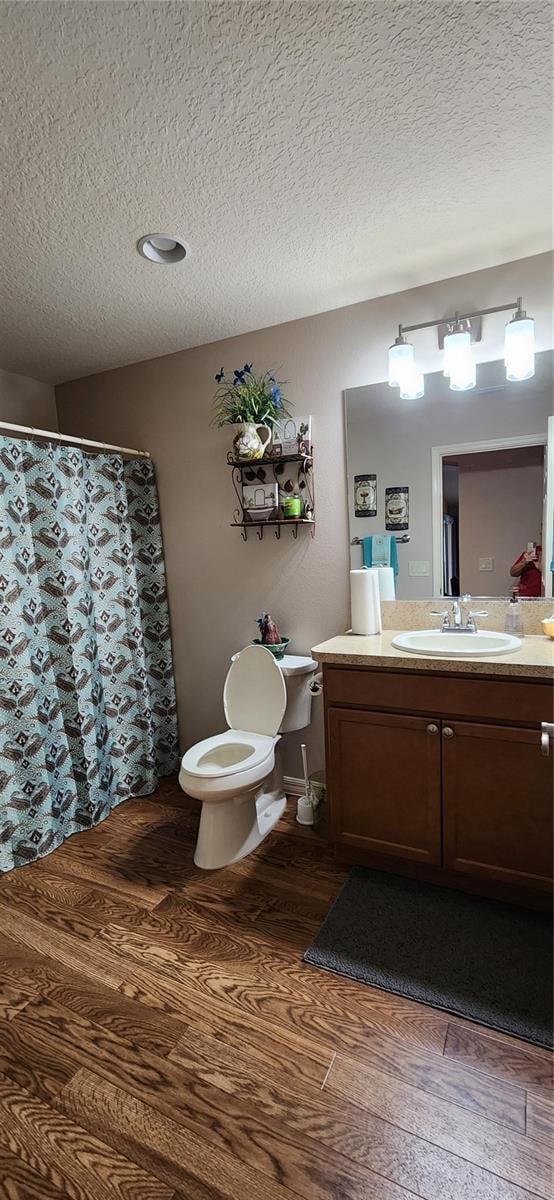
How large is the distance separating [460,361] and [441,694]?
1.28 metres

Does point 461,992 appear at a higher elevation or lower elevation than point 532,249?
lower

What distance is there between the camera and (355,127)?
1.27m

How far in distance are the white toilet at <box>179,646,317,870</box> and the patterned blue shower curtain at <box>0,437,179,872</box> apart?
1.92 feet

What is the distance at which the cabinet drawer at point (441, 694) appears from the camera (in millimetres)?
1544

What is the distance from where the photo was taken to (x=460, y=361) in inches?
75.4

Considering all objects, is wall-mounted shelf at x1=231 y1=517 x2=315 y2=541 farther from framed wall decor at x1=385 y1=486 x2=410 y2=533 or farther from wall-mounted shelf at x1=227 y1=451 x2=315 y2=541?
framed wall decor at x1=385 y1=486 x2=410 y2=533

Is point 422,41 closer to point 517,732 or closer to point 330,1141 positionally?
point 517,732

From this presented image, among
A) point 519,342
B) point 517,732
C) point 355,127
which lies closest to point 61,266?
point 355,127

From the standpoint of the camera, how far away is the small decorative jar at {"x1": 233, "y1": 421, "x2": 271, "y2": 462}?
2.26 m

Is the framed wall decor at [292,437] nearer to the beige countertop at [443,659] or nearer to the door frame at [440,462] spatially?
the door frame at [440,462]

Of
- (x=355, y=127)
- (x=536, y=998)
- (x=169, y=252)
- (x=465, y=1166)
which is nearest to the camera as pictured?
(x=465, y=1166)

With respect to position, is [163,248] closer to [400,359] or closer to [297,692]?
[400,359]

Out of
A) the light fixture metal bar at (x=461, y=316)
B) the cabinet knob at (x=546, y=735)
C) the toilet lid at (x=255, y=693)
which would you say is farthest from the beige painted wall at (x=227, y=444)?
the cabinet knob at (x=546, y=735)

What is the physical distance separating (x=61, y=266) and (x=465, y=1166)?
278 cm
